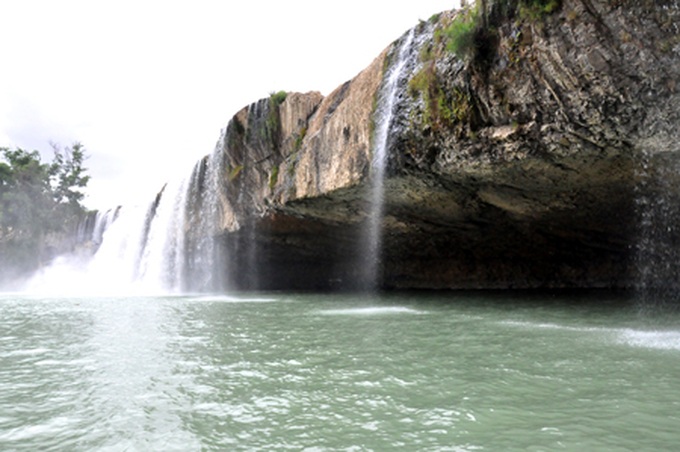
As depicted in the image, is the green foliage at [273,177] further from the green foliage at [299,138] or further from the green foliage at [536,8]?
the green foliage at [536,8]

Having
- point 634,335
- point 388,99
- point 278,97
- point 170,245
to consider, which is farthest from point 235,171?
point 634,335

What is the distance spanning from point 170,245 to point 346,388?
22036 millimetres

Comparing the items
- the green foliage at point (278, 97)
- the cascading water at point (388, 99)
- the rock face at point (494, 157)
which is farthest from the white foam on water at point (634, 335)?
the green foliage at point (278, 97)

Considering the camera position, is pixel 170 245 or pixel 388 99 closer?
pixel 388 99

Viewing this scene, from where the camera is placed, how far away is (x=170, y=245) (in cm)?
2395

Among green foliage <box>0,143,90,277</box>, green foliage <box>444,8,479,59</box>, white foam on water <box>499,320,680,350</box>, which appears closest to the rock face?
green foliage <box>444,8,479,59</box>

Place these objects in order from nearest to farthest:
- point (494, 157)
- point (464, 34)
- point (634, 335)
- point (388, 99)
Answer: point (634, 335) < point (464, 34) < point (494, 157) < point (388, 99)

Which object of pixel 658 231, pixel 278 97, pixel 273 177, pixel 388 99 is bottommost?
pixel 658 231

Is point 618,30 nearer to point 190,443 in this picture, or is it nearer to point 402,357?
point 402,357

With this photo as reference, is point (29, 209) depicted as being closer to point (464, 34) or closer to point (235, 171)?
point (235, 171)

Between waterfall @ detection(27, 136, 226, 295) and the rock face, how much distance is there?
1988 millimetres

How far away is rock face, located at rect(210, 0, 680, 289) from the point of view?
282 inches

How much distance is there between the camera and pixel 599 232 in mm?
13203

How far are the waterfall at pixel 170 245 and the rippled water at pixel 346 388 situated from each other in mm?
14896
